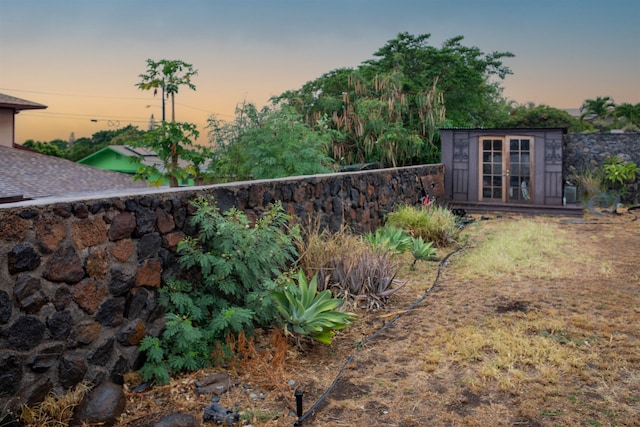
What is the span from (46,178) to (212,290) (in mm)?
11315

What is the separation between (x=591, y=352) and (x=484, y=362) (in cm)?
96

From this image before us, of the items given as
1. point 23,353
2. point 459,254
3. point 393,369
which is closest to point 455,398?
point 393,369

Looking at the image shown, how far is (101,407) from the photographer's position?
3219mm

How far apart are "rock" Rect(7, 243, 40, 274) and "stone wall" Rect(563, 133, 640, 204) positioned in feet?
54.2

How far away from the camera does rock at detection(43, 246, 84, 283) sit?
3.28 metres

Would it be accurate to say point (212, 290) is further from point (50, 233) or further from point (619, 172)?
point (619, 172)

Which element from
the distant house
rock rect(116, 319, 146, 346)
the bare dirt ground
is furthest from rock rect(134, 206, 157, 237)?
the distant house

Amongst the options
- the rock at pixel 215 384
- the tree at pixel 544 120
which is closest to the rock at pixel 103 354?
the rock at pixel 215 384

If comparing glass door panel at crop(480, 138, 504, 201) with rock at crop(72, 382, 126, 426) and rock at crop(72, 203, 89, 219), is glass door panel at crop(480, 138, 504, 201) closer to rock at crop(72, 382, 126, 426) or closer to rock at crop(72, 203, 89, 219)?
rock at crop(72, 203, 89, 219)

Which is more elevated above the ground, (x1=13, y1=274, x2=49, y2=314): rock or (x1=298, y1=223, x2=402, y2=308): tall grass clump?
(x1=13, y1=274, x2=49, y2=314): rock

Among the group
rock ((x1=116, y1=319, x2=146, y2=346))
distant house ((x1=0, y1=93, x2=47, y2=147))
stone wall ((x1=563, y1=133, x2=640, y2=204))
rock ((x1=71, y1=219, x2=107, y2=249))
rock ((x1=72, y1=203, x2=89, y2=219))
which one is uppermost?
distant house ((x1=0, y1=93, x2=47, y2=147))

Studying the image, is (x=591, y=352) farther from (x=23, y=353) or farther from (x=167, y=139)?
(x=167, y=139)

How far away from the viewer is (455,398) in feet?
11.8

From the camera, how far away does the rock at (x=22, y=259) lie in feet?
10.0
